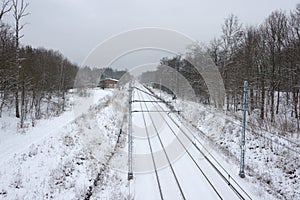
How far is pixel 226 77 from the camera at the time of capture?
24062 mm

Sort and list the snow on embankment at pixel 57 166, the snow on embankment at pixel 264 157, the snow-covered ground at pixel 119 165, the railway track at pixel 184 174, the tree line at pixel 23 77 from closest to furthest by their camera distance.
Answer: the snow on embankment at pixel 57 166, the snow-covered ground at pixel 119 165, the railway track at pixel 184 174, the snow on embankment at pixel 264 157, the tree line at pixel 23 77

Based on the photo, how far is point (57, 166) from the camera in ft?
33.7

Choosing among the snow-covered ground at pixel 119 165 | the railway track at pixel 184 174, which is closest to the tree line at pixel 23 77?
the snow-covered ground at pixel 119 165

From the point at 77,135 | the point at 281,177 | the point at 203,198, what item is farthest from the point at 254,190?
the point at 77,135

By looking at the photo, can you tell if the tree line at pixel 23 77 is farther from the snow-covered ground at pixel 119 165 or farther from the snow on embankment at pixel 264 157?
the snow on embankment at pixel 264 157

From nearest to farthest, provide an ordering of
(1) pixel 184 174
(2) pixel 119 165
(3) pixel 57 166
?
1. (3) pixel 57 166
2. (1) pixel 184 174
3. (2) pixel 119 165

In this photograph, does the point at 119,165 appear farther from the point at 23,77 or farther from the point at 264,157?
the point at 23,77

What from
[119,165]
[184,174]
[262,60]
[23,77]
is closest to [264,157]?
[184,174]

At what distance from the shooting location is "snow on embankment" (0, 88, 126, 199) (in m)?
8.38

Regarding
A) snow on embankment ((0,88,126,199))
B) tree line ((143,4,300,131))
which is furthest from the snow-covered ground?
tree line ((143,4,300,131))

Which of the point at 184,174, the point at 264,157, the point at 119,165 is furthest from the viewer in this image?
the point at 119,165

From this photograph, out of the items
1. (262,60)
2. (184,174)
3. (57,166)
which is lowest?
(184,174)

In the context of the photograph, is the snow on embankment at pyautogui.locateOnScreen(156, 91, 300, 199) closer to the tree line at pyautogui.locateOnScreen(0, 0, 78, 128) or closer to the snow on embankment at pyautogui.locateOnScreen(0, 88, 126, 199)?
the snow on embankment at pyautogui.locateOnScreen(0, 88, 126, 199)

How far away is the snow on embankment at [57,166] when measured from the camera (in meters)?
8.38
